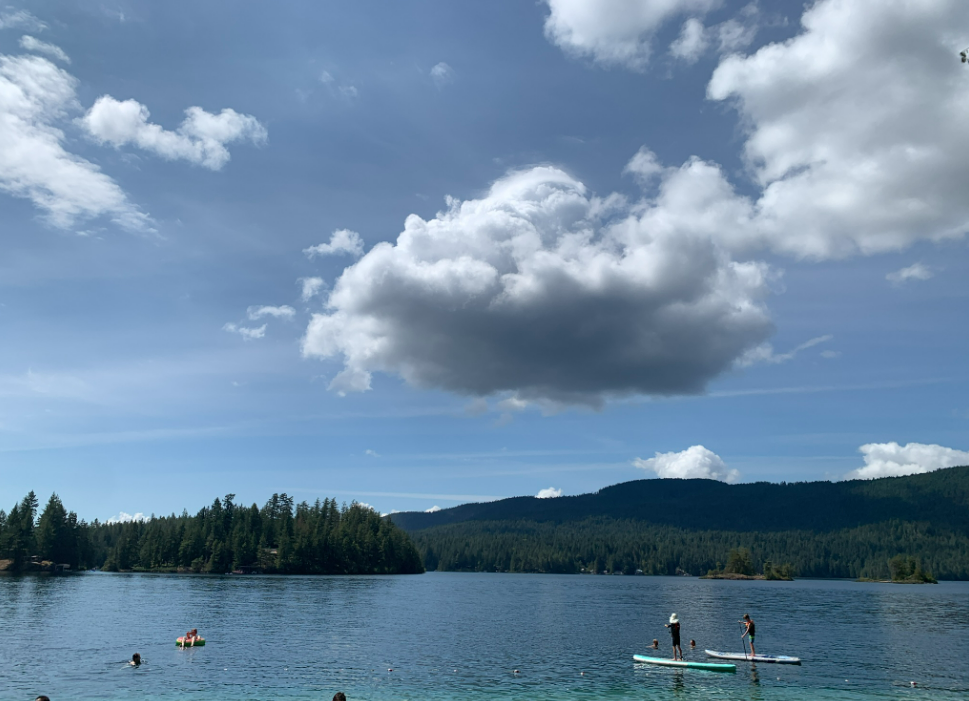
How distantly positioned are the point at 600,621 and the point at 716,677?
47146 millimetres

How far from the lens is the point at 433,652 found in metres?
63.9

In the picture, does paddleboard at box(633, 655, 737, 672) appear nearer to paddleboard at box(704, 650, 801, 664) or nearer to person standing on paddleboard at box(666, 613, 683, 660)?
person standing on paddleboard at box(666, 613, 683, 660)

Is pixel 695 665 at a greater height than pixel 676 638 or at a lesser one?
lesser

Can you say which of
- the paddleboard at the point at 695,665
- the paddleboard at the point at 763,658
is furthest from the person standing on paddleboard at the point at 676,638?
the paddleboard at the point at 763,658

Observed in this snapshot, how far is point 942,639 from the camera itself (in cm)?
7906

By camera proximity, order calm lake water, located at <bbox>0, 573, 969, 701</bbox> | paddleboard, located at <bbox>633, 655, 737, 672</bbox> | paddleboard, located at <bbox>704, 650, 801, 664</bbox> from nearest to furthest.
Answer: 1. calm lake water, located at <bbox>0, 573, 969, 701</bbox>
2. paddleboard, located at <bbox>633, 655, 737, 672</bbox>
3. paddleboard, located at <bbox>704, 650, 801, 664</bbox>

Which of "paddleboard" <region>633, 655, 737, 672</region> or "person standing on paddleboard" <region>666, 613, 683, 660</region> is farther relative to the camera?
"person standing on paddleboard" <region>666, 613, 683, 660</region>

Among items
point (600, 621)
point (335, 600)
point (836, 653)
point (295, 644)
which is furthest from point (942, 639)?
point (335, 600)

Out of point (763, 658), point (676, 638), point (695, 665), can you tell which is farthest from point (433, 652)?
point (763, 658)

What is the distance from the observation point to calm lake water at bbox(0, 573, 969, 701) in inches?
1827

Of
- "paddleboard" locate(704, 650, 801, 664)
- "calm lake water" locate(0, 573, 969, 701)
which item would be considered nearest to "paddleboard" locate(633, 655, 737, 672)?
"calm lake water" locate(0, 573, 969, 701)

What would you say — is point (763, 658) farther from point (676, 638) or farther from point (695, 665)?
point (676, 638)

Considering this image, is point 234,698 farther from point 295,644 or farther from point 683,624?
point 683,624

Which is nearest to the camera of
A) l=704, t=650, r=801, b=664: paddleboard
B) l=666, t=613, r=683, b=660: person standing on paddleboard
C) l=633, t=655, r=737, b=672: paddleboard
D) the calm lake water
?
the calm lake water
